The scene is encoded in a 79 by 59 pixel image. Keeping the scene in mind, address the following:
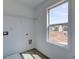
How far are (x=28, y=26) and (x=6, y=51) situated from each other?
174 cm

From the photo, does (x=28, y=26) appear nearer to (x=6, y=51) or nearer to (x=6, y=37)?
(x=6, y=37)

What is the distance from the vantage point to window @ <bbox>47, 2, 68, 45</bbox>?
2.45 m

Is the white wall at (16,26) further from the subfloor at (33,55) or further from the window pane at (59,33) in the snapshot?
the window pane at (59,33)

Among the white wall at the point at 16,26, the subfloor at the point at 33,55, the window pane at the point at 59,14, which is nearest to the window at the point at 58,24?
the window pane at the point at 59,14

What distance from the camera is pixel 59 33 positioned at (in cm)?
274

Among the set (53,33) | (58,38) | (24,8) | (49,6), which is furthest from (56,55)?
(24,8)

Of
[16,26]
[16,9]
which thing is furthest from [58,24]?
[16,9]

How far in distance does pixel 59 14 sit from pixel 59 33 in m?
0.69

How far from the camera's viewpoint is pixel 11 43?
3.78 meters

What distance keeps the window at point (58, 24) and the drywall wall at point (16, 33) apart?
1.56m

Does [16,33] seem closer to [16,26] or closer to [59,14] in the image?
[16,26]

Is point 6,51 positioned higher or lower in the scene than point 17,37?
lower

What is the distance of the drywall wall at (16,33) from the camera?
3.65 m

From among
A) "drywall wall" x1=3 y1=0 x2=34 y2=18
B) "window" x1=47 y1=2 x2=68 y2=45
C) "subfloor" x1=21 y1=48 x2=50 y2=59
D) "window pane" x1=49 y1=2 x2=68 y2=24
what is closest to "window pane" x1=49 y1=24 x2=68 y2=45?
"window" x1=47 y1=2 x2=68 y2=45
